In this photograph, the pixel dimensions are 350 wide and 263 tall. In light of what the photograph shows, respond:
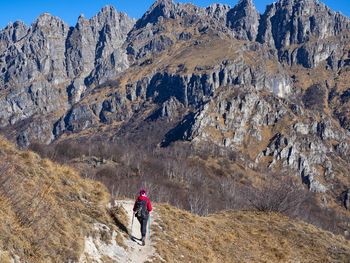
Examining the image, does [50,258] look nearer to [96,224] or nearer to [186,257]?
[96,224]

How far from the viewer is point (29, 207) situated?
10008mm

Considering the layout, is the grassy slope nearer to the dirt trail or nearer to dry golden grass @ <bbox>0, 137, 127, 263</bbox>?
dry golden grass @ <bbox>0, 137, 127, 263</bbox>

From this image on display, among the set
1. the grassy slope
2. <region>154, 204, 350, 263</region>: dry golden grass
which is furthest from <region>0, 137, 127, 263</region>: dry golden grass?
<region>154, 204, 350, 263</region>: dry golden grass

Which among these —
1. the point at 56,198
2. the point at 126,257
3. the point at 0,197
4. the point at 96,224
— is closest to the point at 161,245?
the point at 126,257

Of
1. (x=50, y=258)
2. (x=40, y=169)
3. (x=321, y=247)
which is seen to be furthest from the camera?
(x=321, y=247)

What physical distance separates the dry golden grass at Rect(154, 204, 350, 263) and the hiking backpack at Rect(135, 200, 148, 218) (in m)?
1.50

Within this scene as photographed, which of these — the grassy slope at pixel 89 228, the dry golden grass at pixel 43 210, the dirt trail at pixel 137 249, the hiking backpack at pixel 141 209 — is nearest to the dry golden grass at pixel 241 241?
the grassy slope at pixel 89 228

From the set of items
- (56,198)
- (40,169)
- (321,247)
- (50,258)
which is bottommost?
(321,247)

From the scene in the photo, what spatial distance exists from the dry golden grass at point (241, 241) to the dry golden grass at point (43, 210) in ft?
10.6

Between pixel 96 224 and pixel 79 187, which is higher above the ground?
pixel 79 187

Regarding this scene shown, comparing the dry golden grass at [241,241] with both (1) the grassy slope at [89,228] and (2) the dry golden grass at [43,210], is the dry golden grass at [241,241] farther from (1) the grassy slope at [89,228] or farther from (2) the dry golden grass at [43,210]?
(2) the dry golden grass at [43,210]

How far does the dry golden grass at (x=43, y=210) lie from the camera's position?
29.0 feet

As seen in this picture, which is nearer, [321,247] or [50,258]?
[50,258]

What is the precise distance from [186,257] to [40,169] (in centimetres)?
811
